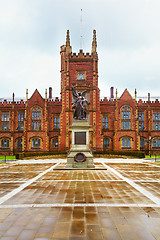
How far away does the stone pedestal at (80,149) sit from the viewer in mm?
15875

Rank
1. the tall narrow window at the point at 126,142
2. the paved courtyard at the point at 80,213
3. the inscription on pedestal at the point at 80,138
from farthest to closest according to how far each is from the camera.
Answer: the tall narrow window at the point at 126,142
the inscription on pedestal at the point at 80,138
the paved courtyard at the point at 80,213

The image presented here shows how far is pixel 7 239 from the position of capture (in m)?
4.05

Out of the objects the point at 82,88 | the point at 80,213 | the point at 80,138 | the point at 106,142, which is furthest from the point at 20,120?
the point at 80,213

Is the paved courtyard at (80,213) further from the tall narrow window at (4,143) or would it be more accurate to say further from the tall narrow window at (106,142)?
the tall narrow window at (4,143)

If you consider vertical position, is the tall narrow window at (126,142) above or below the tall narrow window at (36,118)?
below

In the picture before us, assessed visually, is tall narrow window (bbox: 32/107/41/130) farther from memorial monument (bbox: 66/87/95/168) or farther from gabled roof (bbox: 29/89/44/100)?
memorial monument (bbox: 66/87/95/168)

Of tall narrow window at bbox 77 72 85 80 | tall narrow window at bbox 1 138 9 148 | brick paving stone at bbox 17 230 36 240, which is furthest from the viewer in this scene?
tall narrow window at bbox 1 138 9 148

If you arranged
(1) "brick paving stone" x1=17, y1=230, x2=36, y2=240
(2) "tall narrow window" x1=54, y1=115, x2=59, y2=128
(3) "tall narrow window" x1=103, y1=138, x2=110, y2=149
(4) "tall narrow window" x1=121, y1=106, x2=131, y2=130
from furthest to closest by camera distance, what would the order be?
1. (2) "tall narrow window" x1=54, y1=115, x2=59, y2=128
2. (3) "tall narrow window" x1=103, y1=138, x2=110, y2=149
3. (4) "tall narrow window" x1=121, y1=106, x2=131, y2=130
4. (1) "brick paving stone" x1=17, y1=230, x2=36, y2=240

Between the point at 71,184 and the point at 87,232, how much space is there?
206 inches

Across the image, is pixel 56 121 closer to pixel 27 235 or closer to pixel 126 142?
pixel 126 142

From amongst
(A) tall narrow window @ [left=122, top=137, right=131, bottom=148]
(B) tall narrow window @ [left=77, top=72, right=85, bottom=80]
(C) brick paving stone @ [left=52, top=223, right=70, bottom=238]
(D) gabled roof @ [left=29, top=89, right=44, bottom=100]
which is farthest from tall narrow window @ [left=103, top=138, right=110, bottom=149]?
(C) brick paving stone @ [left=52, top=223, right=70, bottom=238]

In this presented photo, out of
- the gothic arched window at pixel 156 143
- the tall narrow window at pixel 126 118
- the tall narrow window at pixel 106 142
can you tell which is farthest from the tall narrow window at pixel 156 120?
the tall narrow window at pixel 106 142

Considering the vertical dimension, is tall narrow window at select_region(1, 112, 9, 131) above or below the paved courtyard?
above

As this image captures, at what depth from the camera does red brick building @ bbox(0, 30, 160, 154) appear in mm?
40438
